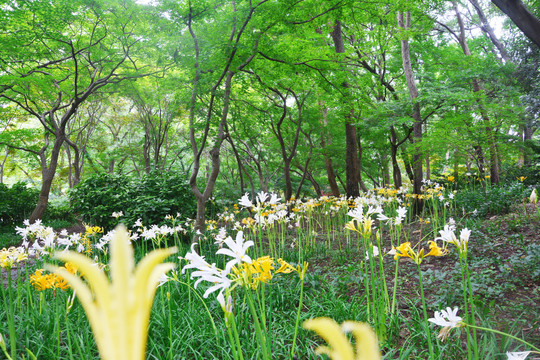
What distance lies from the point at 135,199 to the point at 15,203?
840 cm

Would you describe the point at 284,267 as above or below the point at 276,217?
below

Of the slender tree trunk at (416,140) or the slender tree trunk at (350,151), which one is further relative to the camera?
the slender tree trunk at (350,151)

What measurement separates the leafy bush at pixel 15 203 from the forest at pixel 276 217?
0.06 metres

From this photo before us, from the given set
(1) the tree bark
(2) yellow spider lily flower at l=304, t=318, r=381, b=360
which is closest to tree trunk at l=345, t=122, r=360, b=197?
(1) the tree bark

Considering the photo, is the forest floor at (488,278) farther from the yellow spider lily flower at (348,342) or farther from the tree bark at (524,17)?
the tree bark at (524,17)

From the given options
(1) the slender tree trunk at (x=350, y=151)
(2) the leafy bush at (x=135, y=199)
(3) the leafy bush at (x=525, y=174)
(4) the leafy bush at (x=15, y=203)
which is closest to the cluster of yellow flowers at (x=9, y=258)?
(2) the leafy bush at (x=135, y=199)

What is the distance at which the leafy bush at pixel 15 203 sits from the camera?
11731 millimetres

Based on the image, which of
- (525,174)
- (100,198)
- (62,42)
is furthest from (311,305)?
(525,174)

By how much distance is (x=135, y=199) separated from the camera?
7031mm

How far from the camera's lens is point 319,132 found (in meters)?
11.9

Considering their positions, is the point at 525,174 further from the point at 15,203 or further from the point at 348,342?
the point at 15,203

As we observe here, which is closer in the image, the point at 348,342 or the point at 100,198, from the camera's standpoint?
the point at 348,342

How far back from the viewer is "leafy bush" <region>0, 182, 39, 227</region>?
11.7 m

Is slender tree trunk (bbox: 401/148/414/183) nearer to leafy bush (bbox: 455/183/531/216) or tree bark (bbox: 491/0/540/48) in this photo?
leafy bush (bbox: 455/183/531/216)
